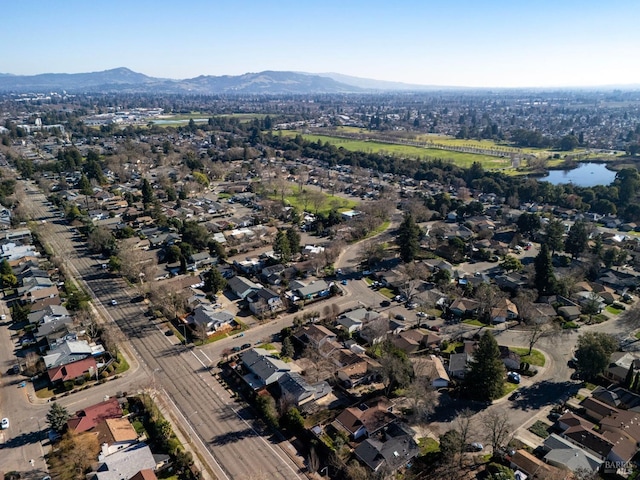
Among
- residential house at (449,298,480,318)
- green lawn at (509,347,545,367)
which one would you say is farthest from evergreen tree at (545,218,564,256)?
green lawn at (509,347,545,367)

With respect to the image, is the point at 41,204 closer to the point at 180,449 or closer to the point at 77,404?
the point at 77,404

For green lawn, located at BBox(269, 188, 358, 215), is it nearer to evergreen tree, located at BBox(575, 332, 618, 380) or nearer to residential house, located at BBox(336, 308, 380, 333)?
residential house, located at BBox(336, 308, 380, 333)

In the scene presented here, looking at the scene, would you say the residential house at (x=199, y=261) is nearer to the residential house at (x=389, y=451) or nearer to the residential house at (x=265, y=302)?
the residential house at (x=265, y=302)

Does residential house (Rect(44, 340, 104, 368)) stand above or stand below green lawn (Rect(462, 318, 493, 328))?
above

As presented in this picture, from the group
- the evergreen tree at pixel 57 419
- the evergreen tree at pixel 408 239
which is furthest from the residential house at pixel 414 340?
the evergreen tree at pixel 57 419

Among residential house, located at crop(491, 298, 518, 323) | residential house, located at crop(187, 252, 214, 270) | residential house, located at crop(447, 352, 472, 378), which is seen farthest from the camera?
residential house, located at crop(187, 252, 214, 270)

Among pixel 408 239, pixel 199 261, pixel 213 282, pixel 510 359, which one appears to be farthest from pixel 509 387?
pixel 199 261

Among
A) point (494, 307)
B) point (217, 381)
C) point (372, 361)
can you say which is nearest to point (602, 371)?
point (494, 307)
